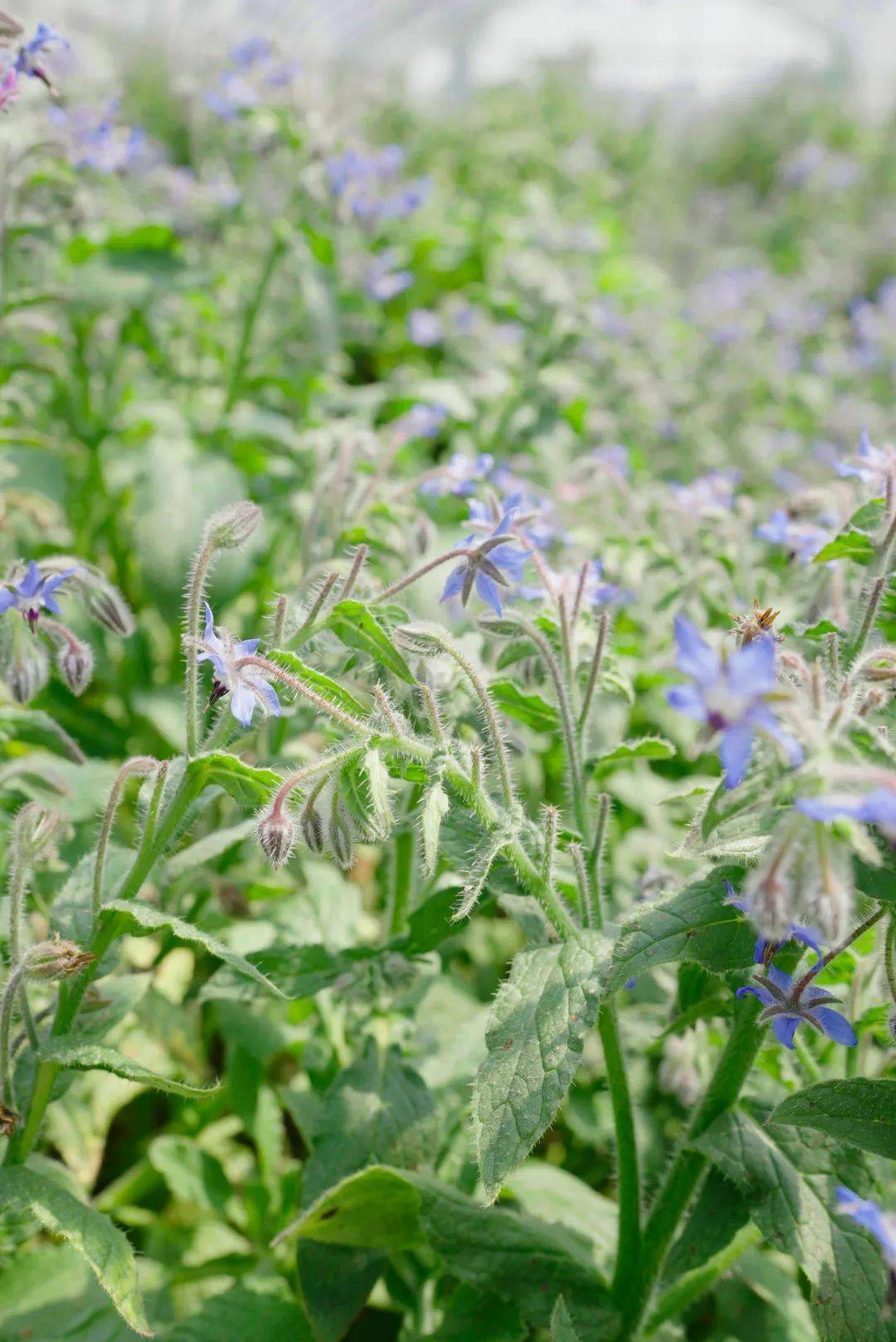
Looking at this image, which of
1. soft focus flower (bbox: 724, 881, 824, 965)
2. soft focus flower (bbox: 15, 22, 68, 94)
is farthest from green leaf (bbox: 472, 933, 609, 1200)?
soft focus flower (bbox: 15, 22, 68, 94)

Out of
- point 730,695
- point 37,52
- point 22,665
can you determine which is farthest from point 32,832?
point 37,52

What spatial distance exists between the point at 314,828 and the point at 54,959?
0.32 metres

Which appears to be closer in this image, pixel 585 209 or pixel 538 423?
pixel 538 423

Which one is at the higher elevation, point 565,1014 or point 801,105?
point 801,105

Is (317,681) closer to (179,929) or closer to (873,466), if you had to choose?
(179,929)

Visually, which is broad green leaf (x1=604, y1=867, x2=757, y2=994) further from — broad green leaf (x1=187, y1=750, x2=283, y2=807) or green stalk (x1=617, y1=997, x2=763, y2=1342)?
broad green leaf (x1=187, y1=750, x2=283, y2=807)

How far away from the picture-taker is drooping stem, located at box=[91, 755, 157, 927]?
1.35 metres

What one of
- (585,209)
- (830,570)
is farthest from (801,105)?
(830,570)

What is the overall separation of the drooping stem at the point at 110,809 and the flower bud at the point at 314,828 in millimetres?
197

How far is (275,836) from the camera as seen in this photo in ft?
4.00

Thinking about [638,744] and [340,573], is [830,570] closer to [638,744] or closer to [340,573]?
[638,744]

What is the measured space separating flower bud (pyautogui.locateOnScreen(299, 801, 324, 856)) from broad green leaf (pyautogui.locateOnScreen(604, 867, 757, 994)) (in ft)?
1.10

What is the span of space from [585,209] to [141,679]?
447 cm

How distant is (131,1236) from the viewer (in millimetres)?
2121
